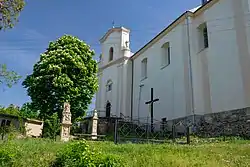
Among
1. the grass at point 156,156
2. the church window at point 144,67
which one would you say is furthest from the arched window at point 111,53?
the grass at point 156,156

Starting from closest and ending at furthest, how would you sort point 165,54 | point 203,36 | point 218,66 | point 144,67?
1. point 218,66
2. point 203,36
3. point 165,54
4. point 144,67

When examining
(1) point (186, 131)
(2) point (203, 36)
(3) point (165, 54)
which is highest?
(2) point (203, 36)

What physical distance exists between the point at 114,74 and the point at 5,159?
20398 millimetres

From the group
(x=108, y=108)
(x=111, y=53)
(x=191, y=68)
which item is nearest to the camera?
(x=191, y=68)

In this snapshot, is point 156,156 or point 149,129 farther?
point 149,129

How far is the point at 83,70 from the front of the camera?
766 inches

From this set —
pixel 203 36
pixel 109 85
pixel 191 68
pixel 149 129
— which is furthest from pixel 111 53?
pixel 191 68

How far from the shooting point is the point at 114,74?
26.9m

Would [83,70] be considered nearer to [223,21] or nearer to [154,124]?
[154,124]

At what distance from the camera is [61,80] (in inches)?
711

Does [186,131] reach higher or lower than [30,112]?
lower

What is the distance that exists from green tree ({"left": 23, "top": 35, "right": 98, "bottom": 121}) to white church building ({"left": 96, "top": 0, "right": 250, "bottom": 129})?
17.4 ft

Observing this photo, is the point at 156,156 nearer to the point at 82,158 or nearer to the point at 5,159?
the point at 82,158

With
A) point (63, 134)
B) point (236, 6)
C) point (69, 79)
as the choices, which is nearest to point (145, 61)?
point (69, 79)
